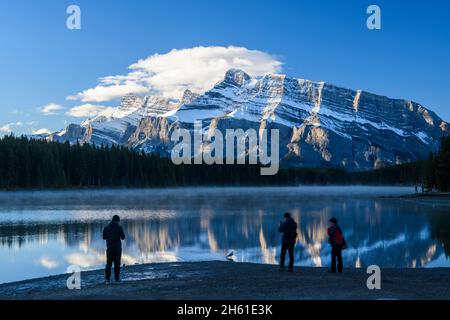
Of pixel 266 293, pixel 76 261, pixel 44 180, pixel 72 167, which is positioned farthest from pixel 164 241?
pixel 72 167

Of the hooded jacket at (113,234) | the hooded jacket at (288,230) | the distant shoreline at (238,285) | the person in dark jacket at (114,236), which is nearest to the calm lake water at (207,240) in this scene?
the distant shoreline at (238,285)

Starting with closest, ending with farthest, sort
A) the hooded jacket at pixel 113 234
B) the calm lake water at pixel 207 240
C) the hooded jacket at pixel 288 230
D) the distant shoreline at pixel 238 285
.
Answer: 1. the distant shoreline at pixel 238 285
2. the hooded jacket at pixel 113 234
3. the hooded jacket at pixel 288 230
4. the calm lake water at pixel 207 240

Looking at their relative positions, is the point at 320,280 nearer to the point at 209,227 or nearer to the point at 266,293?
the point at 266,293

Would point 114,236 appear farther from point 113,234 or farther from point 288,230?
point 288,230

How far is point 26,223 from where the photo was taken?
60125 mm

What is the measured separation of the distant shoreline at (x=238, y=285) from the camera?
68.6 ft

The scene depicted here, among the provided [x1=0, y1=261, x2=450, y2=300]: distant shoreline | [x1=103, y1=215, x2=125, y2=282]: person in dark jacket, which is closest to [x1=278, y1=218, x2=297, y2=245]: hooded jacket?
[x1=0, y1=261, x2=450, y2=300]: distant shoreline

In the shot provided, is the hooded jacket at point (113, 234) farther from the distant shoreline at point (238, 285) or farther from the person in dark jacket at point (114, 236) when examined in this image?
the distant shoreline at point (238, 285)

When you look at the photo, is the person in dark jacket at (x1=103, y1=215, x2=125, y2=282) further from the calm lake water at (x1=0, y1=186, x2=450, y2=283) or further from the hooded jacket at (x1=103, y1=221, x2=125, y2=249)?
the calm lake water at (x1=0, y1=186, x2=450, y2=283)

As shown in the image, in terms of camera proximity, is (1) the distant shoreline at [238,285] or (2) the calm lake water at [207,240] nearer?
(1) the distant shoreline at [238,285]

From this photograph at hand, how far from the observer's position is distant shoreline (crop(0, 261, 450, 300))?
2092cm

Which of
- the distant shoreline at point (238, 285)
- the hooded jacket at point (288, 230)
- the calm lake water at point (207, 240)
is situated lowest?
the calm lake water at point (207, 240)
